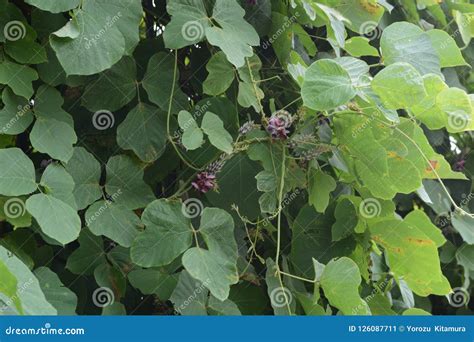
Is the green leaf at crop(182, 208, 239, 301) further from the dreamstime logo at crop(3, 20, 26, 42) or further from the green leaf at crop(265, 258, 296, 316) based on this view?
the dreamstime logo at crop(3, 20, 26, 42)

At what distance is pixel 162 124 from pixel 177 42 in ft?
0.46

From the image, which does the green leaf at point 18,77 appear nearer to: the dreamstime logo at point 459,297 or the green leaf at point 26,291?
the green leaf at point 26,291

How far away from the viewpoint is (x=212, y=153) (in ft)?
4.28

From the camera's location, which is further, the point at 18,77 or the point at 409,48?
the point at 409,48

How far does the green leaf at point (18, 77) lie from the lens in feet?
3.77

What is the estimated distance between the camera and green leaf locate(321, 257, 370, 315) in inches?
49.3

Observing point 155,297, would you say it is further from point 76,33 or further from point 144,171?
point 76,33
